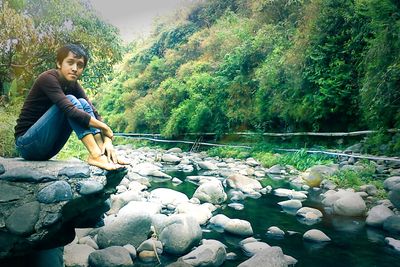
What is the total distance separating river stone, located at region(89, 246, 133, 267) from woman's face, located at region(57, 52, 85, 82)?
1.61m

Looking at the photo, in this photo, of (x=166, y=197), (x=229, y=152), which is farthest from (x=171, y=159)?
(x=166, y=197)

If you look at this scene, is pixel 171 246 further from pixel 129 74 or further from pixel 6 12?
pixel 129 74

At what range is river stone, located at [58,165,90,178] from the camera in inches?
101

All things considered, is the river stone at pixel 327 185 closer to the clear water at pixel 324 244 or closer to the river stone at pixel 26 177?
the clear water at pixel 324 244

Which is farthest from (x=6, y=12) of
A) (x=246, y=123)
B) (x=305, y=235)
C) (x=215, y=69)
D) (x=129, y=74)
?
(x=129, y=74)

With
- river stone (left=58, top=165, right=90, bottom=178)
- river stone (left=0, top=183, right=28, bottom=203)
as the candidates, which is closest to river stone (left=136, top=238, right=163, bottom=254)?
river stone (left=58, top=165, right=90, bottom=178)

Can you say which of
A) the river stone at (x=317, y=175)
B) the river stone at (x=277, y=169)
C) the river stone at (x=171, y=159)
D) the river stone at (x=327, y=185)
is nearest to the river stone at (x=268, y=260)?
the river stone at (x=327, y=185)

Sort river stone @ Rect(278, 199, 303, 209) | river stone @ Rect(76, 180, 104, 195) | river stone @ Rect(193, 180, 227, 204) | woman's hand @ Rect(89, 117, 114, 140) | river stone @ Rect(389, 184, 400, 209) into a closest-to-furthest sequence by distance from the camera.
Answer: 1. river stone @ Rect(76, 180, 104, 195)
2. woman's hand @ Rect(89, 117, 114, 140)
3. river stone @ Rect(389, 184, 400, 209)
4. river stone @ Rect(278, 199, 303, 209)
5. river stone @ Rect(193, 180, 227, 204)

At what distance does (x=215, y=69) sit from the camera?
685 inches

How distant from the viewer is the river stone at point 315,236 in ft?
13.2

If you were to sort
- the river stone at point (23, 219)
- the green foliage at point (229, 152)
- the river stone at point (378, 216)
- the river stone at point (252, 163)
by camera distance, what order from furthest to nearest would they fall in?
the green foliage at point (229, 152), the river stone at point (252, 163), the river stone at point (378, 216), the river stone at point (23, 219)

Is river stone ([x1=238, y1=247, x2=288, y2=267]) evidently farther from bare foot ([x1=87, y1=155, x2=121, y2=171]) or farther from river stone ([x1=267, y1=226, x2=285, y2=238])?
bare foot ([x1=87, y1=155, x2=121, y2=171])

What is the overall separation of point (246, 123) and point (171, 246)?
36.9 feet

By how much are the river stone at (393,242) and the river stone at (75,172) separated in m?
3.20
